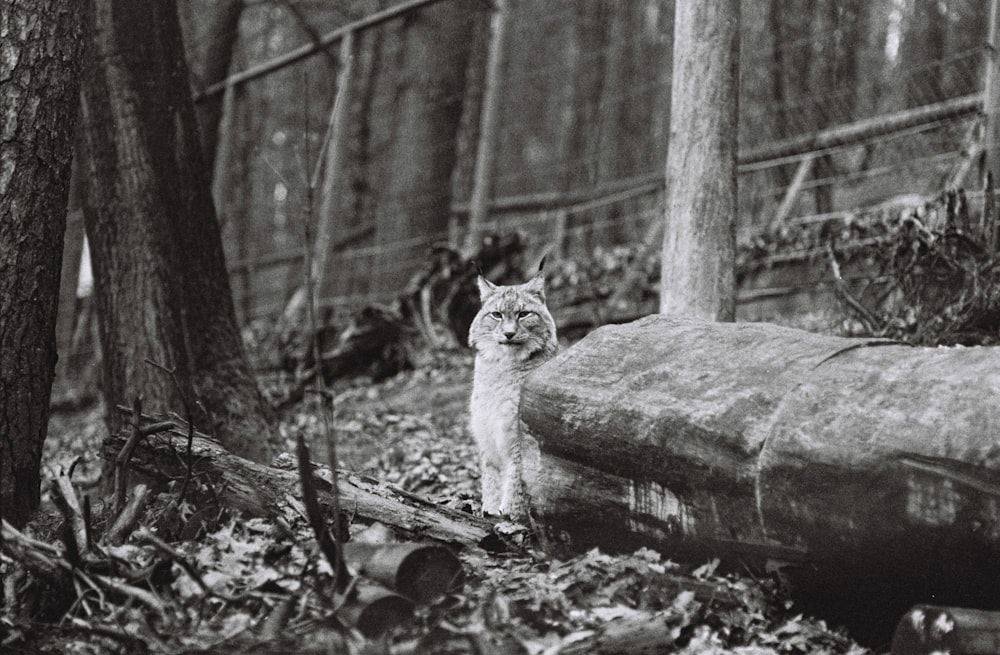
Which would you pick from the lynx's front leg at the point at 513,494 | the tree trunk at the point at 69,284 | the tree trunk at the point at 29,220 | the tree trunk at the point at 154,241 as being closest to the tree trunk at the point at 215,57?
the tree trunk at the point at 69,284

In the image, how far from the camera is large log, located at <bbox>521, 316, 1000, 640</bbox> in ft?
11.0

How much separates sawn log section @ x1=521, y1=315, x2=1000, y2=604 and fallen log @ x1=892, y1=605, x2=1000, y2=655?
216 mm

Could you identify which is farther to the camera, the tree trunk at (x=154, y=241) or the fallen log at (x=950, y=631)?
the tree trunk at (x=154, y=241)

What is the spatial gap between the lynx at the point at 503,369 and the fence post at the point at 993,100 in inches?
124

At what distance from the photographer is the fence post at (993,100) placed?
691 cm

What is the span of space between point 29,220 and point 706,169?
3.42 meters

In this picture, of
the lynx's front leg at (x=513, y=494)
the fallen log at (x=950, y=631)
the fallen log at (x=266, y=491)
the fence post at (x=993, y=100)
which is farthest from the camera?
the fence post at (x=993, y=100)

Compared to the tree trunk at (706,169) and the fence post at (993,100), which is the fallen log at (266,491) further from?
the fence post at (993,100)

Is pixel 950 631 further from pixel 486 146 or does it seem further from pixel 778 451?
pixel 486 146

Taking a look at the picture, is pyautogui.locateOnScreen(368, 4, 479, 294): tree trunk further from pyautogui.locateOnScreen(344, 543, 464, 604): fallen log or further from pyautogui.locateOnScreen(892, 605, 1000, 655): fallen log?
pyautogui.locateOnScreen(892, 605, 1000, 655): fallen log

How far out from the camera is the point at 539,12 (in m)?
17.6

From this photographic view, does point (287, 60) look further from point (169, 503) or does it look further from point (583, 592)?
point (583, 592)

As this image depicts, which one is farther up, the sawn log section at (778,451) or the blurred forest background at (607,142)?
the blurred forest background at (607,142)

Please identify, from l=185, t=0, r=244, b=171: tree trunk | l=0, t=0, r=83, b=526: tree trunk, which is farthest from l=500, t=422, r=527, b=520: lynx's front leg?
l=185, t=0, r=244, b=171: tree trunk
